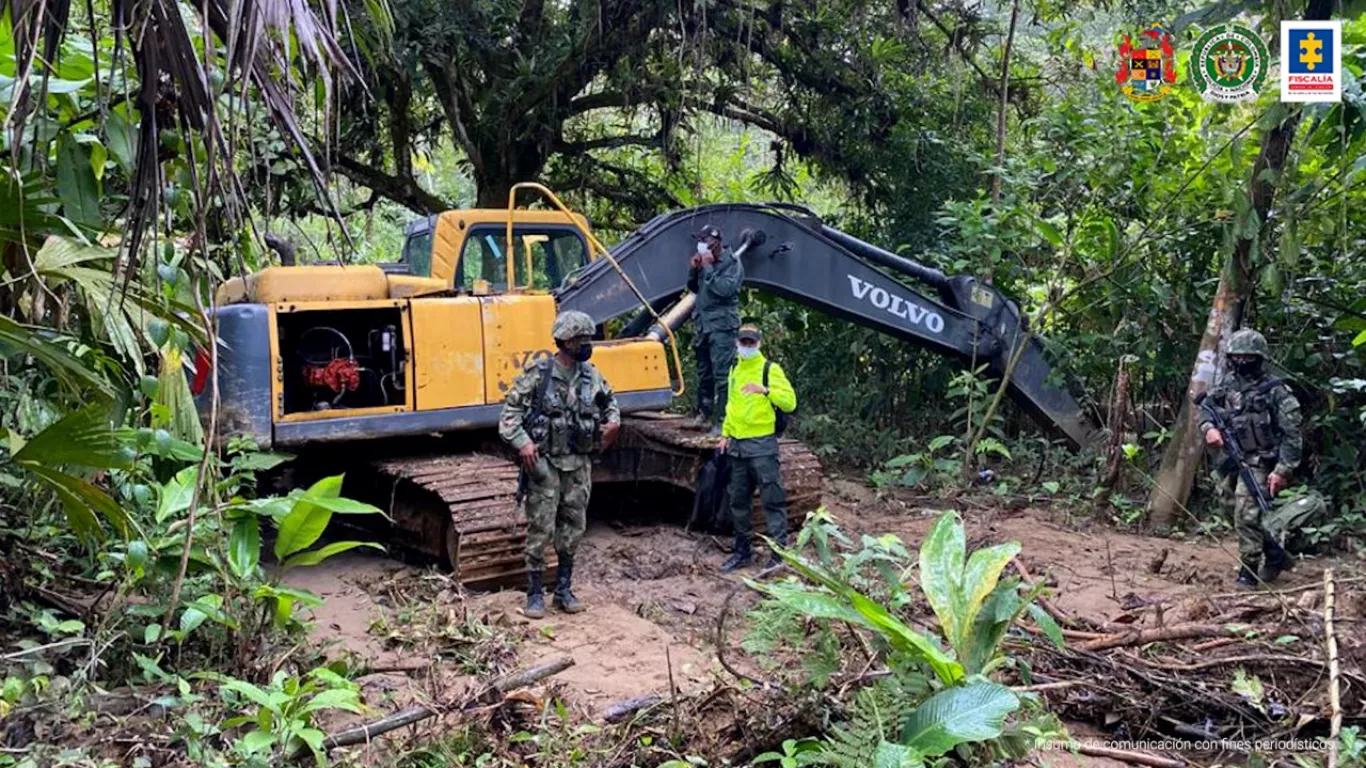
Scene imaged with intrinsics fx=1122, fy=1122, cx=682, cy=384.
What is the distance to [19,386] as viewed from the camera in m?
4.27

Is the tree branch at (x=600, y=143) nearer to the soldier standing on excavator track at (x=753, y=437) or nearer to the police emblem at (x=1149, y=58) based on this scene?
the police emblem at (x=1149, y=58)

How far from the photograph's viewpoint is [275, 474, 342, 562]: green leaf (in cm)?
449

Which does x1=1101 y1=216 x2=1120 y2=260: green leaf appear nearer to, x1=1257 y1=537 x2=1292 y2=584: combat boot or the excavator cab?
→ x1=1257 y1=537 x2=1292 y2=584: combat boot

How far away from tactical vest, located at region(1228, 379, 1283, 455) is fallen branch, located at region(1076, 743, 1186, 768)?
361 centimetres

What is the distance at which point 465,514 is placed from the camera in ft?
20.4

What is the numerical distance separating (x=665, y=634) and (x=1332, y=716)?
295cm

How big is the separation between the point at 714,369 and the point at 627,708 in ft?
13.6

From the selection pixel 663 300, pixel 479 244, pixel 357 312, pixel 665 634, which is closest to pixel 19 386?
pixel 357 312

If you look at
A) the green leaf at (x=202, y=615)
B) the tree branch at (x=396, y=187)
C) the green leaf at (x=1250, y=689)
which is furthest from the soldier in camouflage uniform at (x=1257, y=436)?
the tree branch at (x=396, y=187)

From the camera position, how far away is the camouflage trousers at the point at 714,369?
309 inches

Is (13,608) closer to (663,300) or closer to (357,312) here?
(357,312)

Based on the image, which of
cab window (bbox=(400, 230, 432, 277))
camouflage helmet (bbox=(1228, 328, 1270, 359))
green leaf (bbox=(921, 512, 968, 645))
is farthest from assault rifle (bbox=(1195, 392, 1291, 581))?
cab window (bbox=(400, 230, 432, 277))

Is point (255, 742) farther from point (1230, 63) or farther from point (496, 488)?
point (1230, 63)

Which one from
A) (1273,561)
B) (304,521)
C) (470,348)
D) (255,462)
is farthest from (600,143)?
(304,521)
